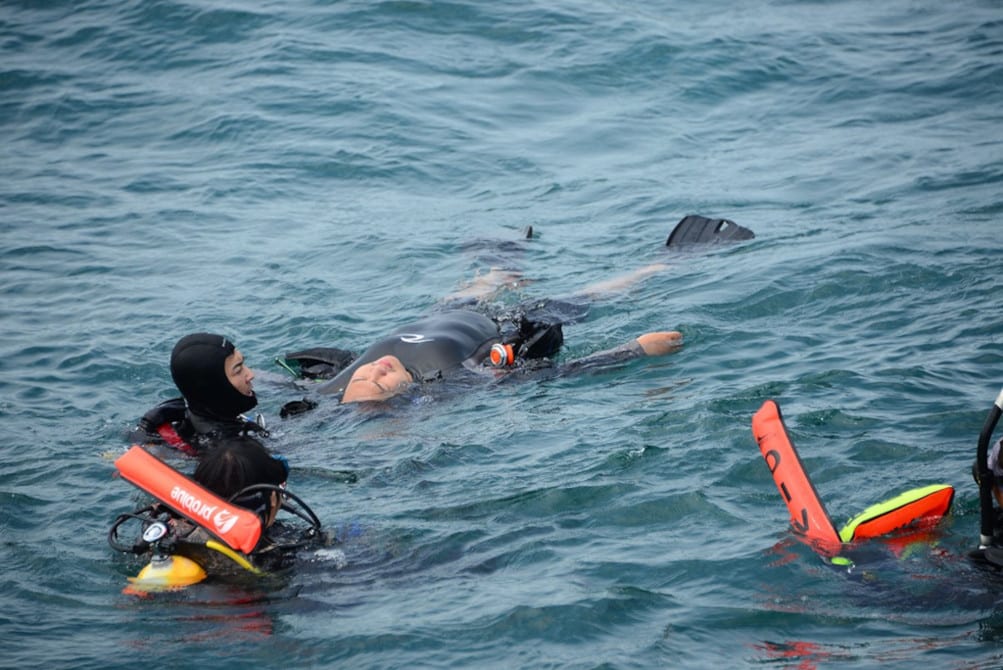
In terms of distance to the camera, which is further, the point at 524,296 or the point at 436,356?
the point at 524,296

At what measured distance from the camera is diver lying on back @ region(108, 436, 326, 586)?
215 inches

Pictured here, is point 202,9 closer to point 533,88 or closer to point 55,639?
point 533,88

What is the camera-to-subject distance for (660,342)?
9.01 m

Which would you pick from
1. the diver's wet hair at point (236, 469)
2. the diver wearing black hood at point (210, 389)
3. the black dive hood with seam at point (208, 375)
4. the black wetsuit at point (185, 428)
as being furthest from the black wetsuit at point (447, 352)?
the diver's wet hair at point (236, 469)

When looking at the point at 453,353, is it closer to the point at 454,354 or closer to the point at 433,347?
the point at 454,354

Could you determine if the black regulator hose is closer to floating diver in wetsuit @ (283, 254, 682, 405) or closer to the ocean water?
the ocean water

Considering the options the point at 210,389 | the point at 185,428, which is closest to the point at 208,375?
the point at 210,389

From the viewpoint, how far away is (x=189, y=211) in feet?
45.5

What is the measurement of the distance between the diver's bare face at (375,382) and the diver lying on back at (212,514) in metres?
2.55

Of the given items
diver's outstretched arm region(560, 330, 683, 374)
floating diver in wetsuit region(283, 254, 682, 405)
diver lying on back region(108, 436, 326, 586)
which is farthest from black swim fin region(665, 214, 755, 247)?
diver lying on back region(108, 436, 326, 586)

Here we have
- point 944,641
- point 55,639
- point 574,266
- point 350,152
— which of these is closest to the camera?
point 944,641

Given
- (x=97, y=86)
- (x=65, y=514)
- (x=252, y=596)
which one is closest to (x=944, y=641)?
(x=252, y=596)

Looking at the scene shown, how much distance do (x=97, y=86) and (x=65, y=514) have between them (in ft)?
38.3

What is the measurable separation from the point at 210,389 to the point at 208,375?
0.37ft
